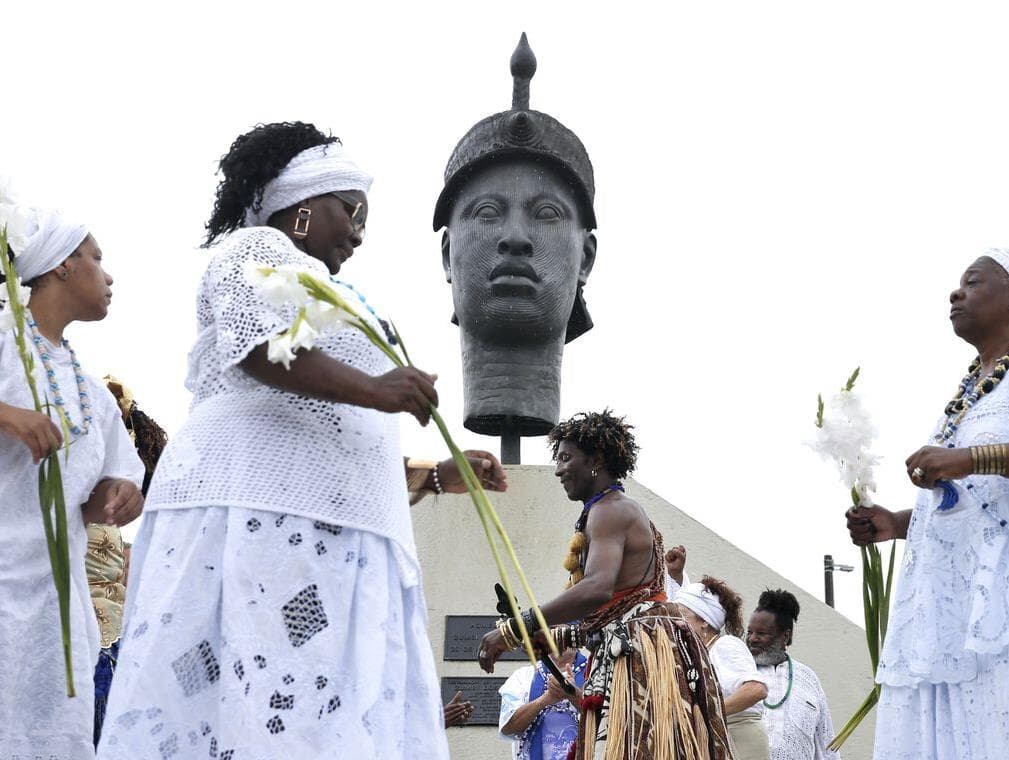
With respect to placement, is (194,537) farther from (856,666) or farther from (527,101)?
(527,101)

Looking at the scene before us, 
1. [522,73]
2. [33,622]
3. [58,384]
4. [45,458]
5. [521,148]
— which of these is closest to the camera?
[45,458]

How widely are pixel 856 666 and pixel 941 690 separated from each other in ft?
14.2

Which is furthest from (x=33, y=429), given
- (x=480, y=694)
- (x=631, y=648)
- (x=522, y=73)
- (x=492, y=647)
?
(x=522, y=73)

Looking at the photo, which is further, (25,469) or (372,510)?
(25,469)

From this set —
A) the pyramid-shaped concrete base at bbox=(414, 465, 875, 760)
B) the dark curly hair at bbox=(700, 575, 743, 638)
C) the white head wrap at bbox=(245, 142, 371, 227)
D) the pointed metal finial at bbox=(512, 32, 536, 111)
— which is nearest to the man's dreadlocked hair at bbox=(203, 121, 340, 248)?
the white head wrap at bbox=(245, 142, 371, 227)

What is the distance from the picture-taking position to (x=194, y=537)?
2.74 m

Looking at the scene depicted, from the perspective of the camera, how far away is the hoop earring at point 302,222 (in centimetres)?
312

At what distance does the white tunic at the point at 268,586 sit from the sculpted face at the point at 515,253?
6133 mm

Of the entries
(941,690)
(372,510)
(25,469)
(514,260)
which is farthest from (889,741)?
(514,260)

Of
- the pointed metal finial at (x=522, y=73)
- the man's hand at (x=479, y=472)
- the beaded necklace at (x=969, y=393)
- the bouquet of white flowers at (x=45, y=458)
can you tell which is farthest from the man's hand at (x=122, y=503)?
the pointed metal finial at (x=522, y=73)

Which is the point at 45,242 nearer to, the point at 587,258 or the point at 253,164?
the point at 253,164

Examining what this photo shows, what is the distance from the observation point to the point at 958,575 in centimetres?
399

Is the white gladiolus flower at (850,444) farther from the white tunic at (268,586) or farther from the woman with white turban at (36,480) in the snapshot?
the woman with white turban at (36,480)

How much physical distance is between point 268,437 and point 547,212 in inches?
257
